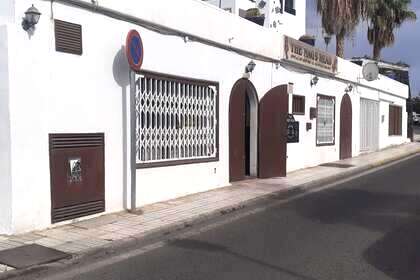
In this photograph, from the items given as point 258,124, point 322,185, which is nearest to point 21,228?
point 258,124

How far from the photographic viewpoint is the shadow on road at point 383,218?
6.94 meters

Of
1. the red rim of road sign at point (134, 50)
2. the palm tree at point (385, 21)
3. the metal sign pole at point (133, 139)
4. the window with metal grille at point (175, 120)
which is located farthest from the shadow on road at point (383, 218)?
the palm tree at point (385, 21)

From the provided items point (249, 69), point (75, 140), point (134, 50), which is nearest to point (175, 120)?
point (134, 50)

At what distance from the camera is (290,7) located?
30125mm

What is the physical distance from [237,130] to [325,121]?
23.4 ft

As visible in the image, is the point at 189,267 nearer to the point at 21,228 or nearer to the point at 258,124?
the point at 21,228

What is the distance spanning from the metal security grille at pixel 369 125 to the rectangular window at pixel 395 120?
373 centimetres

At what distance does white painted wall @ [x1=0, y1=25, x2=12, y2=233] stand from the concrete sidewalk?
31 centimetres

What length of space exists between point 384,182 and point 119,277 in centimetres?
1066

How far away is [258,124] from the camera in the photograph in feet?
48.3

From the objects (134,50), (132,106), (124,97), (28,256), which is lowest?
(28,256)

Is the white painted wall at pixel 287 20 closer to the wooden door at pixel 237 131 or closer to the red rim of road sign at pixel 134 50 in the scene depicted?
the wooden door at pixel 237 131

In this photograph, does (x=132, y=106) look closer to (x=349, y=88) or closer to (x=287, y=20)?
(x=349, y=88)

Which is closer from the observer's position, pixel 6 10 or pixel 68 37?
pixel 6 10
